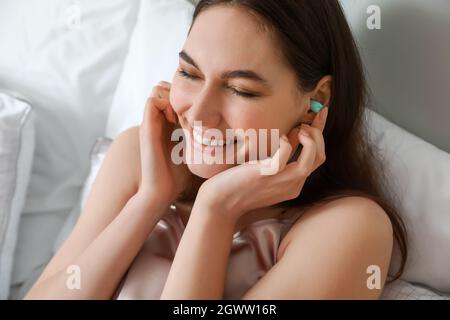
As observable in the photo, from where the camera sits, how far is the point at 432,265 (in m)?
1.04

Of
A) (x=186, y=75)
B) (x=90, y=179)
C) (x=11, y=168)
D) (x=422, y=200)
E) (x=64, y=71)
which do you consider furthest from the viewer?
(x=64, y=71)

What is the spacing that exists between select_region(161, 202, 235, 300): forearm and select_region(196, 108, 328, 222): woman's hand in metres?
0.02

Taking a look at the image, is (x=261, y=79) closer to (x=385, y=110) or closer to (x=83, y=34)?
(x=385, y=110)

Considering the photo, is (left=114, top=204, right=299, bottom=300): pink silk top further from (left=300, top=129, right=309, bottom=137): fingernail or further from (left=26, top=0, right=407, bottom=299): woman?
(left=300, top=129, right=309, bottom=137): fingernail

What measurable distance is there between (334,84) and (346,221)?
0.26 metres

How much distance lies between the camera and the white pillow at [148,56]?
1.39m

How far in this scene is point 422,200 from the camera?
107cm

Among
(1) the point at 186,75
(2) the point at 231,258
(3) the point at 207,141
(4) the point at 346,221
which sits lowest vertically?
(2) the point at 231,258

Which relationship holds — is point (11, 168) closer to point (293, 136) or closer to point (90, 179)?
point (90, 179)

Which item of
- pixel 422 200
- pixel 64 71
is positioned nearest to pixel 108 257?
pixel 422 200

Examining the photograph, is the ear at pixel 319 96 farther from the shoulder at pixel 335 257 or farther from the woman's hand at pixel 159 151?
the woman's hand at pixel 159 151

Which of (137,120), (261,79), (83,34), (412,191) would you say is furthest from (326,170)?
(83,34)

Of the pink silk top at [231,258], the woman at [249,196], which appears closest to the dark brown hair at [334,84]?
the woman at [249,196]

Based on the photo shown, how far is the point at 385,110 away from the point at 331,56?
31cm
